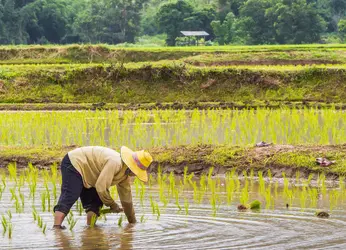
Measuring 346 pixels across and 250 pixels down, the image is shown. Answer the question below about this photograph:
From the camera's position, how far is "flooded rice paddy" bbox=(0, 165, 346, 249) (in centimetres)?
591

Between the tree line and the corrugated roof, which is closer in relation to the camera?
the tree line

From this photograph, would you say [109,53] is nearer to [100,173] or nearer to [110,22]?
[110,22]

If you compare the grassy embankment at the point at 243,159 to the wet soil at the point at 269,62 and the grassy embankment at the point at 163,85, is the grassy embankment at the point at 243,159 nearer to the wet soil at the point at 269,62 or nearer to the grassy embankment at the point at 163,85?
the grassy embankment at the point at 163,85

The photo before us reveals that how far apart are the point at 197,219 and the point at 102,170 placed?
105 centimetres

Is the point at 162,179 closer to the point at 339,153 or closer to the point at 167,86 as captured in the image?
the point at 339,153

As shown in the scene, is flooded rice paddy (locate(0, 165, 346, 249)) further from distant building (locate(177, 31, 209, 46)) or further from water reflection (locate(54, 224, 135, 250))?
distant building (locate(177, 31, 209, 46))

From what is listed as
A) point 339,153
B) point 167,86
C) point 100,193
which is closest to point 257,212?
point 100,193

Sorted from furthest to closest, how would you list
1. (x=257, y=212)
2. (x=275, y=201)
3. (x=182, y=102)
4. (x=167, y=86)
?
(x=167, y=86)
(x=182, y=102)
(x=275, y=201)
(x=257, y=212)

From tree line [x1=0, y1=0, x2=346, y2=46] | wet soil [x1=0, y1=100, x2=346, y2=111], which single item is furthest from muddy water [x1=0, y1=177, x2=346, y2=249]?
tree line [x1=0, y1=0, x2=346, y2=46]

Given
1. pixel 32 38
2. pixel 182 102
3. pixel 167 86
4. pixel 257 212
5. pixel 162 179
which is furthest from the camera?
pixel 32 38

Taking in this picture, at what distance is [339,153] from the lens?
902 cm

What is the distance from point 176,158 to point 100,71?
1075 centimetres

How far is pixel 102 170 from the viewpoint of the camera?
6.13 m

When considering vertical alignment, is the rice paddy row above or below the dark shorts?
below
